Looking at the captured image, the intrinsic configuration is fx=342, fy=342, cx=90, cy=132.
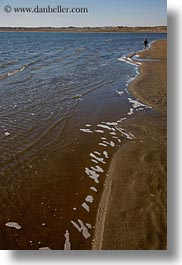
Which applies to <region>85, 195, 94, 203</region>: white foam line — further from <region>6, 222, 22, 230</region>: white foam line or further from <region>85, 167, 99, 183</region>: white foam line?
<region>6, 222, 22, 230</region>: white foam line

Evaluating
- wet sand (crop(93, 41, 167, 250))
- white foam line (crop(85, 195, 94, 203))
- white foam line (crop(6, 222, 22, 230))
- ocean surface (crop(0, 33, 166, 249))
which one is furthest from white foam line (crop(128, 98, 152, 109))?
white foam line (crop(6, 222, 22, 230))

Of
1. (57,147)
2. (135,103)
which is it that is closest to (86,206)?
(57,147)

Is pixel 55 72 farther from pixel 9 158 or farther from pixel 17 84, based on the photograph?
pixel 9 158

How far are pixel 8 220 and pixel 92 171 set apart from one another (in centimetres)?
74

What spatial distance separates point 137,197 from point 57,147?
34.7 inches

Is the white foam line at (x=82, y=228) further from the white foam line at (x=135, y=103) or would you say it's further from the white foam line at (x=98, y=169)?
the white foam line at (x=135, y=103)

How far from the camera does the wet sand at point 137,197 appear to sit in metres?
2.24

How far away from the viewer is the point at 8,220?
2.29 meters

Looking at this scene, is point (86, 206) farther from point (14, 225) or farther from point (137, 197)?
point (14, 225)

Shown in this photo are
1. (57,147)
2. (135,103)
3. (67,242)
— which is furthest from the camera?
(135,103)

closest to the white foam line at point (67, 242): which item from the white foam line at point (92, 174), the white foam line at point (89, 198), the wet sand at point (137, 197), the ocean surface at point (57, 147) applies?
the ocean surface at point (57, 147)

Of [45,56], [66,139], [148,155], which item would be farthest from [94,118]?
[45,56]

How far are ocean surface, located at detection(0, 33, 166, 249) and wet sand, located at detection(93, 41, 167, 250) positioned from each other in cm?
8

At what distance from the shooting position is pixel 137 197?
2.43 metres
